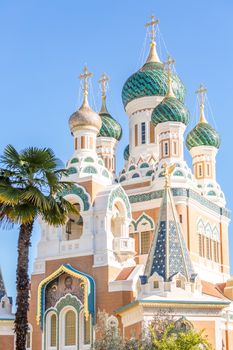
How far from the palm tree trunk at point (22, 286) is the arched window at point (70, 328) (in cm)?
997

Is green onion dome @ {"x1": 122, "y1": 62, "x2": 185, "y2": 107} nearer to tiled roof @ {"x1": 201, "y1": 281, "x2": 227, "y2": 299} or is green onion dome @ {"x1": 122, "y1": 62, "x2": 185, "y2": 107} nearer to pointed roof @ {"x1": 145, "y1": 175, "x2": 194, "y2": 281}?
tiled roof @ {"x1": 201, "y1": 281, "x2": 227, "y2": 299}

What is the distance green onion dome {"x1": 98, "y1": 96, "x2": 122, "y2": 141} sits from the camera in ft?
127

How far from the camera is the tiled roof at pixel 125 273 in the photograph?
28172 millimetres

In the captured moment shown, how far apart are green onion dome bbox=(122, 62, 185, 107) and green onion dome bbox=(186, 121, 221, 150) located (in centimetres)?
182

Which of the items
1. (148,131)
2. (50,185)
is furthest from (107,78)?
(50,185)

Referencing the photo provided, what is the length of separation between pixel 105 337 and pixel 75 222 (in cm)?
995

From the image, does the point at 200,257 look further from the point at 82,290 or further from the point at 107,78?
the point at 107,78

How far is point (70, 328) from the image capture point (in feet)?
94.2

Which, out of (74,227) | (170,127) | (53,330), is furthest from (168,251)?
(170,127)

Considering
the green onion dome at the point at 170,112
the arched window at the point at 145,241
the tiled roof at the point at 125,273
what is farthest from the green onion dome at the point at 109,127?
the tiled roof at the point at 125,273

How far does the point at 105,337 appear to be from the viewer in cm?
2158

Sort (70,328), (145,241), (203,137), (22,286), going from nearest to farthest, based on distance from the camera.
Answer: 1. (22,286)
2. (70,328)
3. (145,241)
4. (203,137)

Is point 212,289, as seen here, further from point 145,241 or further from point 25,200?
point 25,200

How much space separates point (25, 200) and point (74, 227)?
11.8 m
